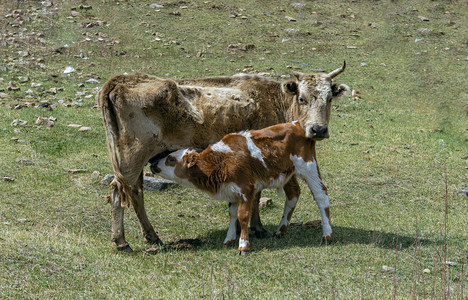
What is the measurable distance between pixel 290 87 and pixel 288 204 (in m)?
1.91

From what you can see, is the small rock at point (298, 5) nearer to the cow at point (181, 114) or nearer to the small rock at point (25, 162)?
the small rock at point (25, 162)

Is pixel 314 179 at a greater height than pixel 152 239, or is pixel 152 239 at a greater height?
pixel 314 179

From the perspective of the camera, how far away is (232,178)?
7594mm

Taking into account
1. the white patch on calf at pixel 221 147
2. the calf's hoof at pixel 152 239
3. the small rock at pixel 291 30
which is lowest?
the small rock at pixel 291 30

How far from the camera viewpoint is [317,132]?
7895 mm

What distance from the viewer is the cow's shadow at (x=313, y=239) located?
770 centimetres

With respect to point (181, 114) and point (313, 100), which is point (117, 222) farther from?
point (313, 100)

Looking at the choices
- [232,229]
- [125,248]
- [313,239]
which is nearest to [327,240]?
[313,239]

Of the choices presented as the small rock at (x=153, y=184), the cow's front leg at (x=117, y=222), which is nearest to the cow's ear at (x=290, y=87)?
the cow's front leg at (x=117, y=222)

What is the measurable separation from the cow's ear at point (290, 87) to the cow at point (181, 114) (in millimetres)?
16

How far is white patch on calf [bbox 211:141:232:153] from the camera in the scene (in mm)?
7816

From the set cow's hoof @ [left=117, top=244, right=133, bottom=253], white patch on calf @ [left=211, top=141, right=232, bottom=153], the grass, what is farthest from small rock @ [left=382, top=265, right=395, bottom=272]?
cow's hoof @ [left=117, top=244, right=133, bottom=253]

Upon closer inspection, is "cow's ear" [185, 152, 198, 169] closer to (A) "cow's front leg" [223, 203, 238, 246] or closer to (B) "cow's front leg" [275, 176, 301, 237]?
(A) "cow's front leg" [223, 203, 238, 246]

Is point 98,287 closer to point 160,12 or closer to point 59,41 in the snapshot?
point 59,41
